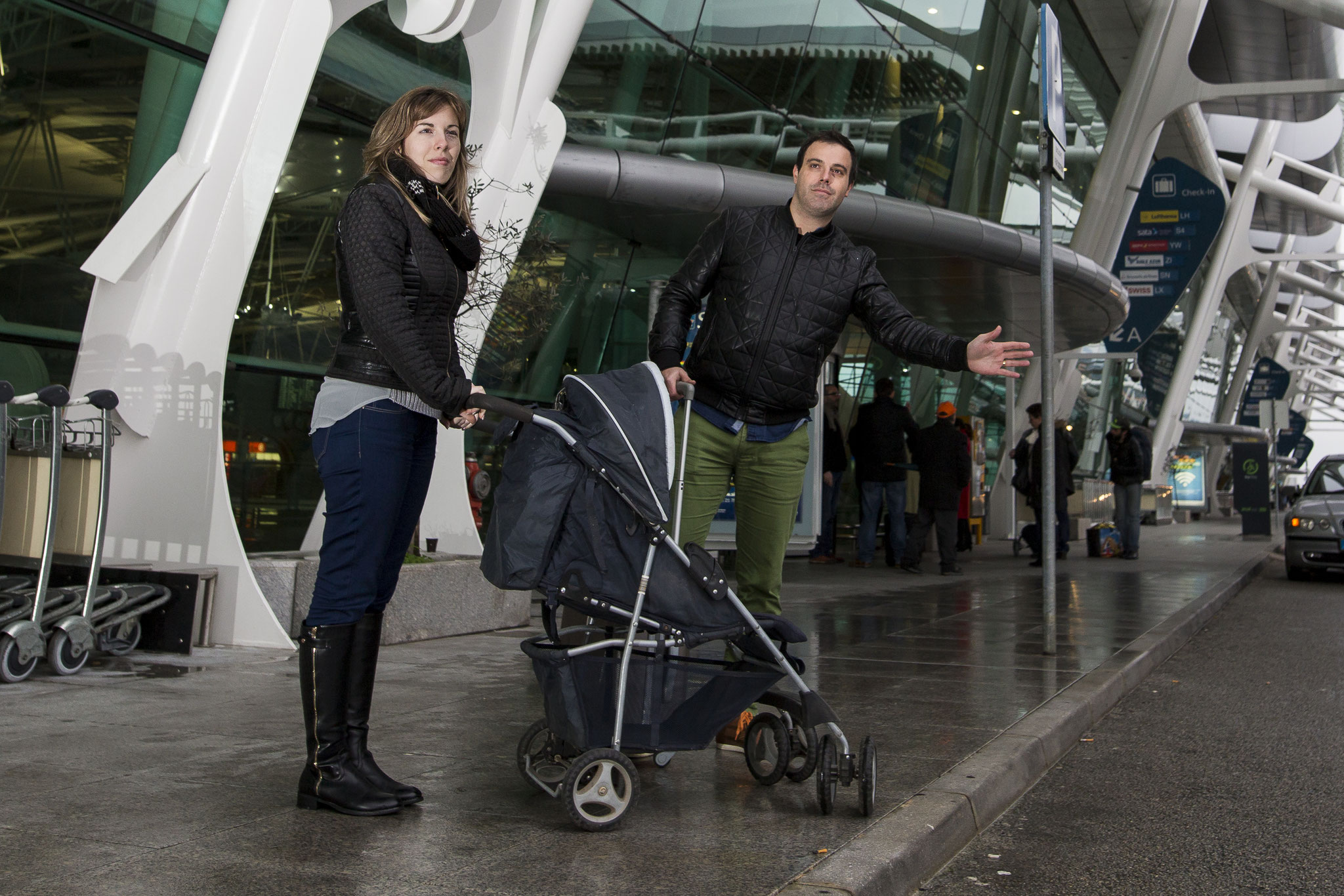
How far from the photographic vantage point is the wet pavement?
3010 millimetres

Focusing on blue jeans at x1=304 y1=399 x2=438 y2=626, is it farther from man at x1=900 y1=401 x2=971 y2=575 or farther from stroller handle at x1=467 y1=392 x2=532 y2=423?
man at x1=900 y1=401 x2=971 y2=575

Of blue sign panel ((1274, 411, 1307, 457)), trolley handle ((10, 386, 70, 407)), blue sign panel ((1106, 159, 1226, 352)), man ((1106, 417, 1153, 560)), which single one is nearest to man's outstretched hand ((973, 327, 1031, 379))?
trolley handle ((10, 386, 70, 407))

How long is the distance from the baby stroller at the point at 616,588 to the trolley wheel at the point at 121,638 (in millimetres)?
3325

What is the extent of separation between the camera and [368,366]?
11.6 feet

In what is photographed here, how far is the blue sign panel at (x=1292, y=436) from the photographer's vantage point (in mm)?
56312

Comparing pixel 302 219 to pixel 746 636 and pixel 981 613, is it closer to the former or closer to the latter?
pixel 981 613

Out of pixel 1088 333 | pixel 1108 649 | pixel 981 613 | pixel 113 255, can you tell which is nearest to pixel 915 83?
pixel 1088 333

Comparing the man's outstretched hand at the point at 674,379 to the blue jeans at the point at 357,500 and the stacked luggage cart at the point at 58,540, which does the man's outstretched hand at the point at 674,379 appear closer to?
the blue jeans at the point at 357,500

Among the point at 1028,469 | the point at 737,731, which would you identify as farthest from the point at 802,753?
the point at 1028,469

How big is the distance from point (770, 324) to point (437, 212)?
1.27m

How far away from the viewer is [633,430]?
11.6 feet

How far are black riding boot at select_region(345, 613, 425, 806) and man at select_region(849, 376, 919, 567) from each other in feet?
36.7

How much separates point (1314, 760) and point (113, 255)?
6.11 meters

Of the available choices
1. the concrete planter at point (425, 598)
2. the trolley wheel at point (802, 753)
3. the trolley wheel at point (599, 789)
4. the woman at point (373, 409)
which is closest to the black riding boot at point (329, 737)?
the woman at point (373, 409)
